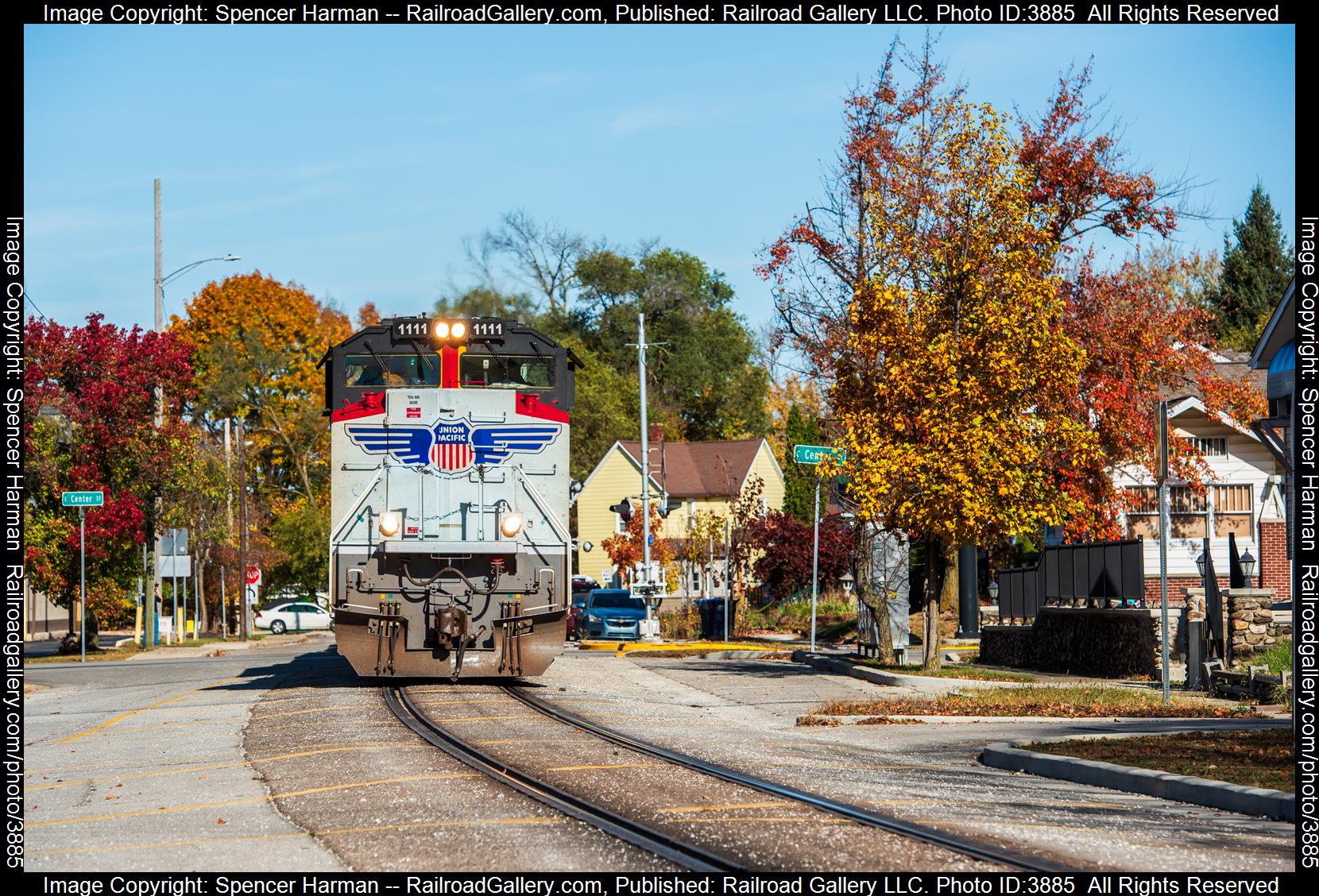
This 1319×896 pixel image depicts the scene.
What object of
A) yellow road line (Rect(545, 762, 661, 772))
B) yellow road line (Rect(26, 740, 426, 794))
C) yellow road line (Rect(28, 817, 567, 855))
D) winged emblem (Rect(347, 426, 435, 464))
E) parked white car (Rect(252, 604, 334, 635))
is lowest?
A: parked white car (Rect(252, 604, 334, 635))

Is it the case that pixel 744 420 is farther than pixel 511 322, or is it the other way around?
pixel 744 420

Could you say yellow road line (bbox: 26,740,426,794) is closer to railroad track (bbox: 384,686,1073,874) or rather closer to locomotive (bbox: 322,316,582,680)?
railroad track (bbox: 384,686,1073,874)

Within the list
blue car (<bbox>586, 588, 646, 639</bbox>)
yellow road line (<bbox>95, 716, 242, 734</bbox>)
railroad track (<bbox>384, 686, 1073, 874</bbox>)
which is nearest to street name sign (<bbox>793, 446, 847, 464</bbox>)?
railroad track (<bbox>384, 686, 1073, 874</bbox>)

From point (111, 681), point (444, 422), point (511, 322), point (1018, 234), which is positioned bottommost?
point (111, 681)

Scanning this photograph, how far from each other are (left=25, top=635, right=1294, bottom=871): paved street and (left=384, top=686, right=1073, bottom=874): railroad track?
205 millimetres

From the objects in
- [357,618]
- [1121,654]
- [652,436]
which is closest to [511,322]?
[357,618]

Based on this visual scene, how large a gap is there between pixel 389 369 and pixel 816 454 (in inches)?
300

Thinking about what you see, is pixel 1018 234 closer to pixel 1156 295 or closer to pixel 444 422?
pixel 444 422

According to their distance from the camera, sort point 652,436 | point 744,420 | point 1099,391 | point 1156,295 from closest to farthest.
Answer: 1. point 1099,391
2. point 1156,295
3. point 652,436
4. point 744,420

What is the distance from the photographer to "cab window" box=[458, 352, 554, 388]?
1994cm

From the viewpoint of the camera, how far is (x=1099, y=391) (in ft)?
110

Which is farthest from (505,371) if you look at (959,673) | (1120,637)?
(1120,637)

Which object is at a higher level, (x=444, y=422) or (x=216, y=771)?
(x=444, y=422)
